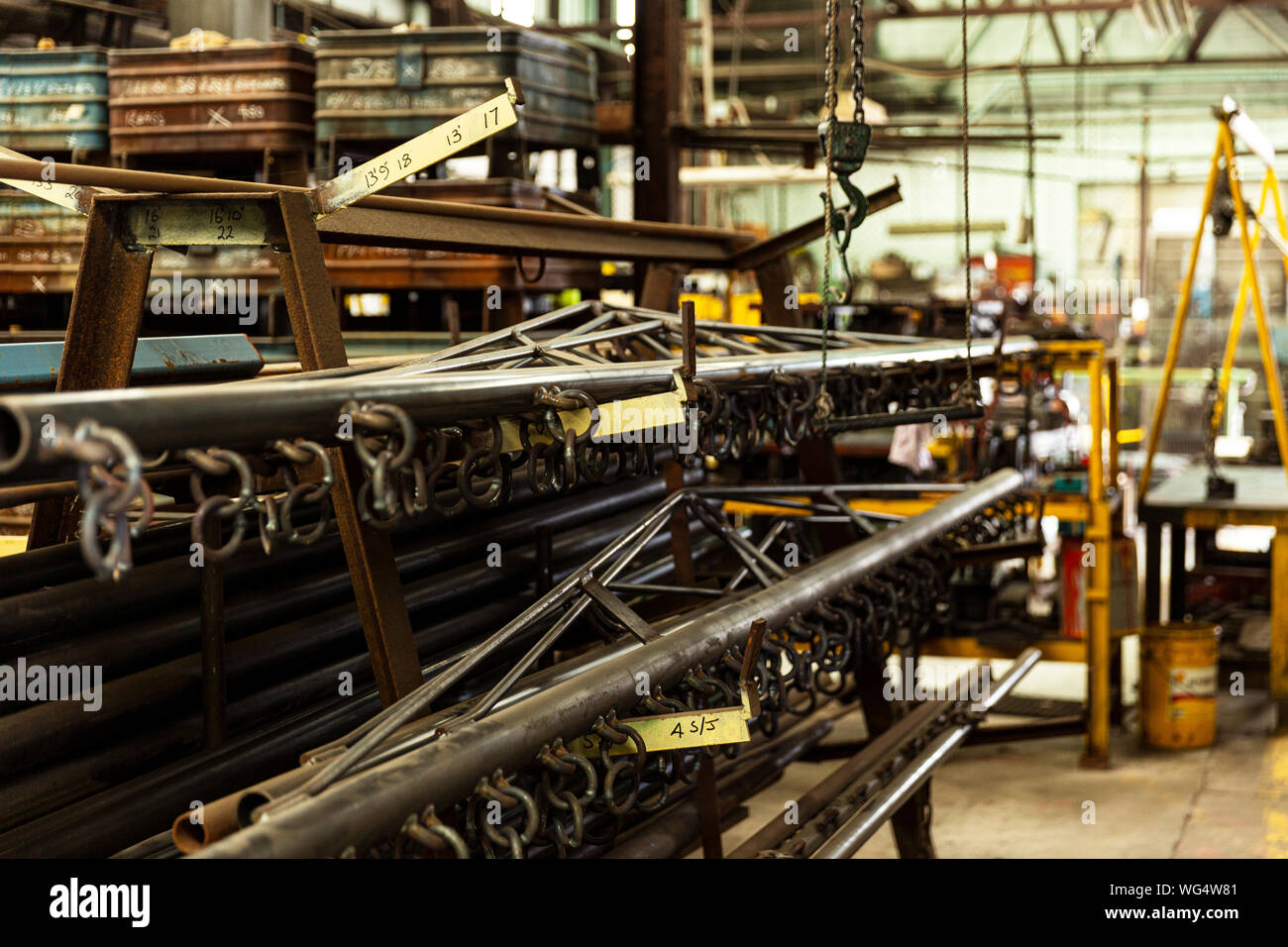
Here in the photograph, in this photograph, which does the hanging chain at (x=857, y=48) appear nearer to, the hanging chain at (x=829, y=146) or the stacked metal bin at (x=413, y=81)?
the hanging chain at (x=829, y=146)

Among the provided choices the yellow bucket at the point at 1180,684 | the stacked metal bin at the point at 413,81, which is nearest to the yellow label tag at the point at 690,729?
the stacked metal bin at the point at 413,81

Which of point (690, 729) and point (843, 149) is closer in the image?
point (690, 729)

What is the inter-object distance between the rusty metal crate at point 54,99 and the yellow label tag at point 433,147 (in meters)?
4.12

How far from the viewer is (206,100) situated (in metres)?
5.59

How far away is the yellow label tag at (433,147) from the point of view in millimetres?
1950

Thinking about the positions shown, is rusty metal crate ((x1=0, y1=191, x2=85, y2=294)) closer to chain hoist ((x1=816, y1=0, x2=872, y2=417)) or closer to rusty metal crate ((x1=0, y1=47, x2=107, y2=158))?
rusty metal crate ((x1=0, y1=47, x2=107, y2=158))

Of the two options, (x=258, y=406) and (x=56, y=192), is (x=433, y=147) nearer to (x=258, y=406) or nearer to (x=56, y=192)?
(x=258, y=406)

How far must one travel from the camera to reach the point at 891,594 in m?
3.66

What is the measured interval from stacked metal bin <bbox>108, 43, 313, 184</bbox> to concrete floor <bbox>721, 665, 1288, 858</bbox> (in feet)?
11.6

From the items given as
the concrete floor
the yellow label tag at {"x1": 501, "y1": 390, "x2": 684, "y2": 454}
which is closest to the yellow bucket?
the concrete floor

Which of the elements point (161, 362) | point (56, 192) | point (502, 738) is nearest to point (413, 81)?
point (161, 362)

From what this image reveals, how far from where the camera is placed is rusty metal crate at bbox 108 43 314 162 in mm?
5570

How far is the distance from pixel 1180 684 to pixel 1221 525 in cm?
99
